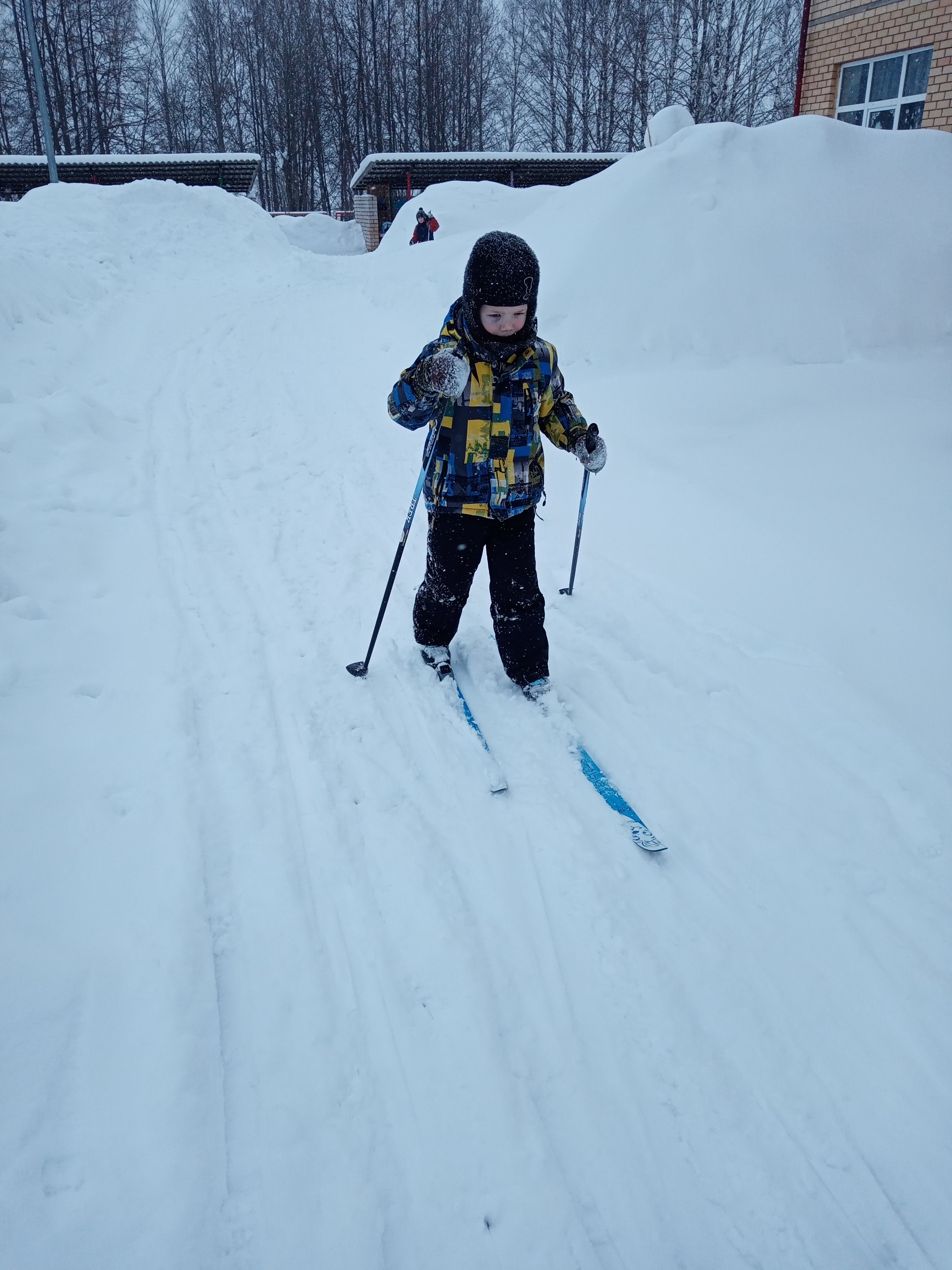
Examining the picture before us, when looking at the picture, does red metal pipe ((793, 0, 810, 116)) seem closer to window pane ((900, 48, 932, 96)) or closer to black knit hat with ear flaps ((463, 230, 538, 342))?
window pane ((900, 48, 932, 96))

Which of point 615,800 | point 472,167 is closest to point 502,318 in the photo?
point 615,800

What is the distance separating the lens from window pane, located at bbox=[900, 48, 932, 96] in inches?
395

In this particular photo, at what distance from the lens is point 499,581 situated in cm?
306

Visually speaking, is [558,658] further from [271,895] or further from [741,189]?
[741,189]

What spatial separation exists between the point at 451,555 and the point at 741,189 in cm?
613

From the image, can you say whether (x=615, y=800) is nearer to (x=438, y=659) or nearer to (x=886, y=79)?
(x=438, y=659)

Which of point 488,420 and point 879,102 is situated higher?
point 879,102

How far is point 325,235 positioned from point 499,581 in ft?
90.3

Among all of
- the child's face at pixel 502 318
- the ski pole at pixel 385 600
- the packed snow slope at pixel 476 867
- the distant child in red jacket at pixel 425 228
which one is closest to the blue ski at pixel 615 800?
the packed snow slope at pixel 476 867

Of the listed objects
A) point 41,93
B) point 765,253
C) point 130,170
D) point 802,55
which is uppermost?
point 130,170

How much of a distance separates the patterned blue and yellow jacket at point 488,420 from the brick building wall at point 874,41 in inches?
425

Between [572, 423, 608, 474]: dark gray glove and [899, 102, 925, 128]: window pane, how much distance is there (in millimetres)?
11012

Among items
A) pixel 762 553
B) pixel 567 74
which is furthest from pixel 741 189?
pixel 567 74

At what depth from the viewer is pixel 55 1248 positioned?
4.69 ft
